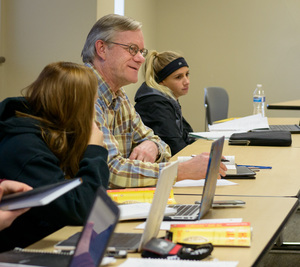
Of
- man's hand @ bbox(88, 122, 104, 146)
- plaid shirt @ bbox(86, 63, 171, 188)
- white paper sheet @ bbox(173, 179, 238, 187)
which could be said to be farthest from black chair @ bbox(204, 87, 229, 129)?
man's hand @ bbox(88, 122, 104, 146)

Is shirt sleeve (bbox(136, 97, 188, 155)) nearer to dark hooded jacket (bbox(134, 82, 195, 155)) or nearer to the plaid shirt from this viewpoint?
dark hooded jacket (bbox(134, 82, 195, 155))

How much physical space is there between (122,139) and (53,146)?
0.98 meters

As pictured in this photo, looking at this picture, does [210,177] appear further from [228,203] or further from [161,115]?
[161,115]

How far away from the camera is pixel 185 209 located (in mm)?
1725

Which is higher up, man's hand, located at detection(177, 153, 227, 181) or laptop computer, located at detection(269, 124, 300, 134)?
man's hand, located at detection(177, 153, 227, 181)

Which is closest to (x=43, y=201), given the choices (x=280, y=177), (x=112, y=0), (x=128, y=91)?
(x=280, y=177)

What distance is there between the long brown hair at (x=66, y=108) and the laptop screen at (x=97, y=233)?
0.69 meters

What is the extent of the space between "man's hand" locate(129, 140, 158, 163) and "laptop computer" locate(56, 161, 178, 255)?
1.11m

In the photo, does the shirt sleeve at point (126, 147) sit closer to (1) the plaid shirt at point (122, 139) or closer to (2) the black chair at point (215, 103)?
(1) the plaid shirt at point (122, 139)

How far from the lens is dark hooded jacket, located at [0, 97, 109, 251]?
1506 millimetres

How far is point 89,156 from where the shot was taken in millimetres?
1678

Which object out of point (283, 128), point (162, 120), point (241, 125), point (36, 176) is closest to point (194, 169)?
point (36, 176)

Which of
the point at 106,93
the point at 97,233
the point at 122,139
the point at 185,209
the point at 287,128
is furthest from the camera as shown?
the point at 287,128

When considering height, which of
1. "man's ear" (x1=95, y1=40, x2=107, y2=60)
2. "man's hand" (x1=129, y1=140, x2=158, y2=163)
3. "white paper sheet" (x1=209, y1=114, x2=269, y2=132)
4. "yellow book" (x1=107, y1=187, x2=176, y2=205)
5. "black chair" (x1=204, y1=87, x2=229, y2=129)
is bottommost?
"black chair" (x1=204, y1=87, x2=229, y2=129)
